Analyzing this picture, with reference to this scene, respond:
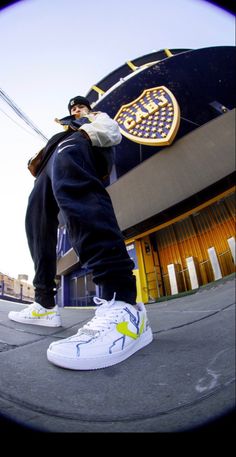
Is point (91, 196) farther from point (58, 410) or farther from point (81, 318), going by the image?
point (58, 410)

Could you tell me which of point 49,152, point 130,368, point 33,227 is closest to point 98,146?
point 49,152

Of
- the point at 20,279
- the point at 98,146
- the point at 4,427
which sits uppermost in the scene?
the point at 98,146

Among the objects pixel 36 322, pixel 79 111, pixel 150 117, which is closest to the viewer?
pixel 36 322

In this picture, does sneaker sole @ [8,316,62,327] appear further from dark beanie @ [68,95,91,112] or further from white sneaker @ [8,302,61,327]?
dark beanie @ [68,95,91,112]

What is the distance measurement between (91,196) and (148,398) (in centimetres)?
38

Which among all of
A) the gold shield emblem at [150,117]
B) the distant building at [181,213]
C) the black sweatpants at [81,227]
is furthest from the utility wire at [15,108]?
the gold shield emblem at [150,117]

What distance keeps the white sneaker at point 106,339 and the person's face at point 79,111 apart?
52 cm

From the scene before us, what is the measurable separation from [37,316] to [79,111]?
0.58 metres

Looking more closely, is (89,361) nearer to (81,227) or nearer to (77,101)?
(81,227)

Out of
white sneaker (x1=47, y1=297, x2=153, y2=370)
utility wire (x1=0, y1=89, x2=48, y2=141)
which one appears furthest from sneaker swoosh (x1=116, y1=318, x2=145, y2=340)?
utility wire (x1=0, y1=89, x2=48, y2=141)

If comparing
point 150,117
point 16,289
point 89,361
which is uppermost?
point 150,117

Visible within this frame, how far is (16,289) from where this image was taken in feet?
1.65

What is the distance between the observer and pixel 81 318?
19.6 inches

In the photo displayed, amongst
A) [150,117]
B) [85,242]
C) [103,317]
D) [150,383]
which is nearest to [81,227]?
[85,242]
